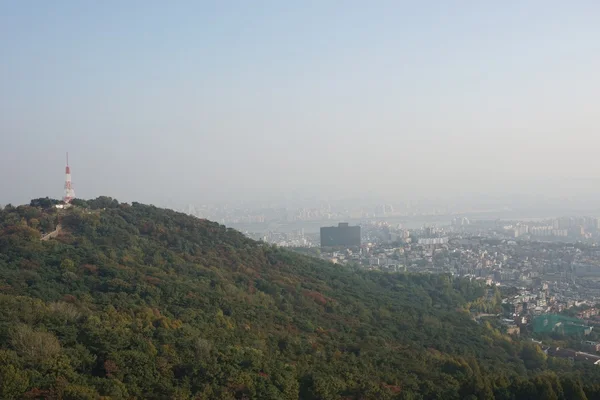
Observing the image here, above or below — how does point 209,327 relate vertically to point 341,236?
above

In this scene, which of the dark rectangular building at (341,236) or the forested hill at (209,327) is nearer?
the forested hill at (209,327)

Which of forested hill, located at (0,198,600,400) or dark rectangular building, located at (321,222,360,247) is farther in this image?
dark rectangular building, located at (321,222,360,247)

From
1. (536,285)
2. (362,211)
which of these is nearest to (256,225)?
(362,211)

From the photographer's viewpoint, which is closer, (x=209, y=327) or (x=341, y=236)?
(x=209, y=327)

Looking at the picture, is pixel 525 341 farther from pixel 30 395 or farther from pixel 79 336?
pixel 30 395
